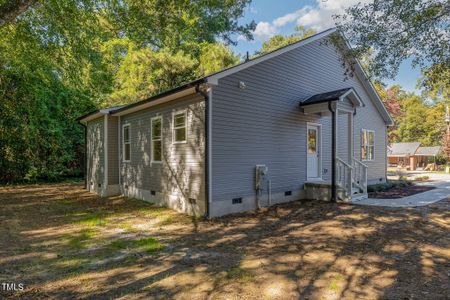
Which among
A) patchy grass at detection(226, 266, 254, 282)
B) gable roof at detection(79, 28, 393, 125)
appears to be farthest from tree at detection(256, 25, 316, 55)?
patchy grass at detection(226, 266, 254, 282)

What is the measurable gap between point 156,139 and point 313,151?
5.45m

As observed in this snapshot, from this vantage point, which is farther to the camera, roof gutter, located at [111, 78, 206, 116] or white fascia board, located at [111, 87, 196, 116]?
white fascia board, located at [111, 87, 196, 116]

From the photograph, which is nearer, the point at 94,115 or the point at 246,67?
the point at 246,67

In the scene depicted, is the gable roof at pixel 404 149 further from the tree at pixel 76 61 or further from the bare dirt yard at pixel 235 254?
the bare dirt yard at pixel 235 254

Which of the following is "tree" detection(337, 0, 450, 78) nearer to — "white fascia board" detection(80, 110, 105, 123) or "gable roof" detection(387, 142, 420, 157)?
"white fascia board" detection(80, 110, 105, 123)

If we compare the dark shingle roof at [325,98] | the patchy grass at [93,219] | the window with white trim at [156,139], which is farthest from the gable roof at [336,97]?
the patchy grass at [93,219]

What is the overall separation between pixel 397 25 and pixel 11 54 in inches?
538

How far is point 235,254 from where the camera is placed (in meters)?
4.94

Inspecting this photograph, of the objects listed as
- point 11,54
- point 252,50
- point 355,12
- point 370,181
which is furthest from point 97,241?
A: point 252,50

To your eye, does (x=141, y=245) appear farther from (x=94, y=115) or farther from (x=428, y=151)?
(x=428, y=151)

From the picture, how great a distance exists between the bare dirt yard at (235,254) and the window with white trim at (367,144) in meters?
5.28

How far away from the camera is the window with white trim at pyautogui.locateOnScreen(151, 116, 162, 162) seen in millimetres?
9874

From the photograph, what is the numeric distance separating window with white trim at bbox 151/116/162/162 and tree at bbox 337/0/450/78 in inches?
243

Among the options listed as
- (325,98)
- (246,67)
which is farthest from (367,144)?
(246,67)
